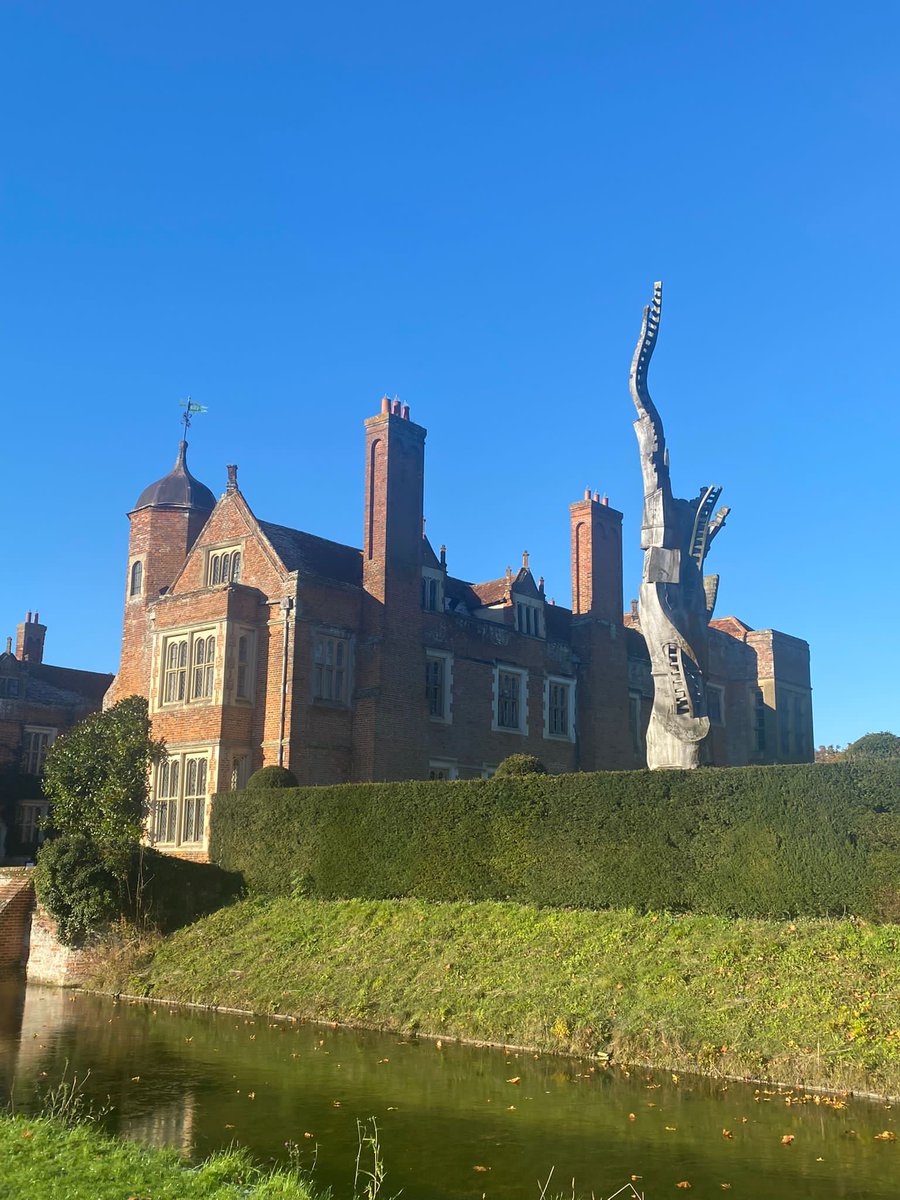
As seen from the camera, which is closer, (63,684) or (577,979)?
(577,979)

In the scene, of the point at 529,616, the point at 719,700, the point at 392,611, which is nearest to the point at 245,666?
the point at 392,611

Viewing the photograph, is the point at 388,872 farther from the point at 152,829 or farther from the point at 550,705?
the point at 550,705

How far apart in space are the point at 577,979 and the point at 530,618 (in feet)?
67.5

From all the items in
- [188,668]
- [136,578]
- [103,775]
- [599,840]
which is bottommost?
[599,840]

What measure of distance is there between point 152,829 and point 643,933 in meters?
16.5

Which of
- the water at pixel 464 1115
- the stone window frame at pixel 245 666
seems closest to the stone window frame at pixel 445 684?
the stone window frame at pixel 245 666

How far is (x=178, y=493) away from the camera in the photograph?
129 feet

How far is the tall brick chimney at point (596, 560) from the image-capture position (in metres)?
37.6

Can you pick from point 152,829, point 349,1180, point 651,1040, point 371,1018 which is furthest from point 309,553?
point 349,1180

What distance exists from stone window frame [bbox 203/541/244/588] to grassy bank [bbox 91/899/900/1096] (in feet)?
36.8

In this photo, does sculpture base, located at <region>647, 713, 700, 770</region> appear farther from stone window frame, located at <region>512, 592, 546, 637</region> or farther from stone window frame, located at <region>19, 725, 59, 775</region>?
stone window frame, located at <region>19, 725, 59, 775</region>

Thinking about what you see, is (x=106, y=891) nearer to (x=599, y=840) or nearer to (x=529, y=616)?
(x=599, y=840)

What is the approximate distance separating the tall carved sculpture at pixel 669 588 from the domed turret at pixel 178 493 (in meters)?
20.4

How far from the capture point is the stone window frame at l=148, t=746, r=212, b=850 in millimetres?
29000
